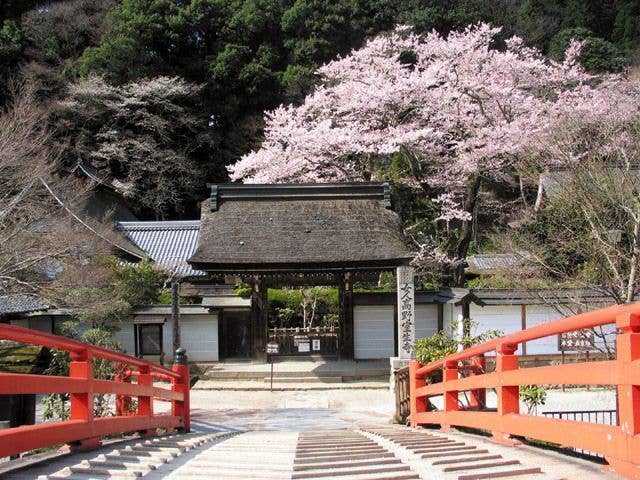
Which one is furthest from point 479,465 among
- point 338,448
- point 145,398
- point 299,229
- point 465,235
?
point 465,235

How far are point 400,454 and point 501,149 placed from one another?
55.9 ft

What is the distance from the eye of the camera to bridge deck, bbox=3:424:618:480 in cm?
349

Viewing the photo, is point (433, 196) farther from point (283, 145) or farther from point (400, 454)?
point (400, 454)

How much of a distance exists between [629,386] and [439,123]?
2014cm

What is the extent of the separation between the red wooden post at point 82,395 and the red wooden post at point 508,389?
290cm

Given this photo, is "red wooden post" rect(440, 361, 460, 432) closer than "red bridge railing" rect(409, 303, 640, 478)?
No

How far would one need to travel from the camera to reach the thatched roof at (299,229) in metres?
16.5

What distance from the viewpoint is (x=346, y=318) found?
59.7 feet

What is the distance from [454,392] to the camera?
6363 mm

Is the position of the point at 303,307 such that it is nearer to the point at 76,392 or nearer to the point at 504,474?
the point at 76,392

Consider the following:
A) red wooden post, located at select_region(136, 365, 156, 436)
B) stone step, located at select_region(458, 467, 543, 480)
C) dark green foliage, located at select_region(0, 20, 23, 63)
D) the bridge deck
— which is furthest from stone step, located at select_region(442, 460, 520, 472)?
dark green foliage, located at select_region(0, 20, 23, 63)

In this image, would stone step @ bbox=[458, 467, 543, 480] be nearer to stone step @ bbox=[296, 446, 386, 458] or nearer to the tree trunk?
stone step @ bbox=[296, 446, 386, 458]

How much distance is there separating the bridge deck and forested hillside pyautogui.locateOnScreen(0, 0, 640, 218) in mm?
27595

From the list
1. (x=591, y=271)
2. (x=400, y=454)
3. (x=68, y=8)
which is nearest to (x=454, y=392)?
(x=400, y=454)
